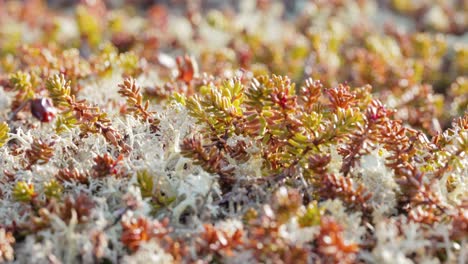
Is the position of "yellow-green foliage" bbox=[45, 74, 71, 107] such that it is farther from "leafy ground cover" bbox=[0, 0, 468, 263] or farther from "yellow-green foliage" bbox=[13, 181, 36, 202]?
"yellow-green foliage" bbox=[13, 181, 36, 202]

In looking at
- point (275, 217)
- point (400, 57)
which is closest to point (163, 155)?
point (275, 217)

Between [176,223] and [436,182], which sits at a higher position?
[436,182]

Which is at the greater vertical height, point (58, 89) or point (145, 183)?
point (58, 89)

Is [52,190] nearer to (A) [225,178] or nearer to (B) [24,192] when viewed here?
(B) [24,192]

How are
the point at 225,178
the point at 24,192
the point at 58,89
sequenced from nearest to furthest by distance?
1. the point at 24,192
2. the point at 225,178
3. the point at 58,89

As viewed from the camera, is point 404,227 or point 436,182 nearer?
point 404,227

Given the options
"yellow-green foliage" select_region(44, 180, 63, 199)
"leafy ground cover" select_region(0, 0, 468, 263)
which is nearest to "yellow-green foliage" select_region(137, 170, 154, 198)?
"leafy ground cover" select_region(0, 0, 468, 263)

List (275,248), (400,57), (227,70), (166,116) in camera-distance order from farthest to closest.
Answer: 1. (400,57)
2. (227,70)
3. (166,116)
4. (275,248)

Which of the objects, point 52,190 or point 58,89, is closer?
point 52,190

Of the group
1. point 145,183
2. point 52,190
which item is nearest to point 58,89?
point 52,190

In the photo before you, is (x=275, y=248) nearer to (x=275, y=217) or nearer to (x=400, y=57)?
(x=275, y=217)

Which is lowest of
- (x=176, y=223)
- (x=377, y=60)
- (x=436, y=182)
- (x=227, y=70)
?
(x=176, y=223)
